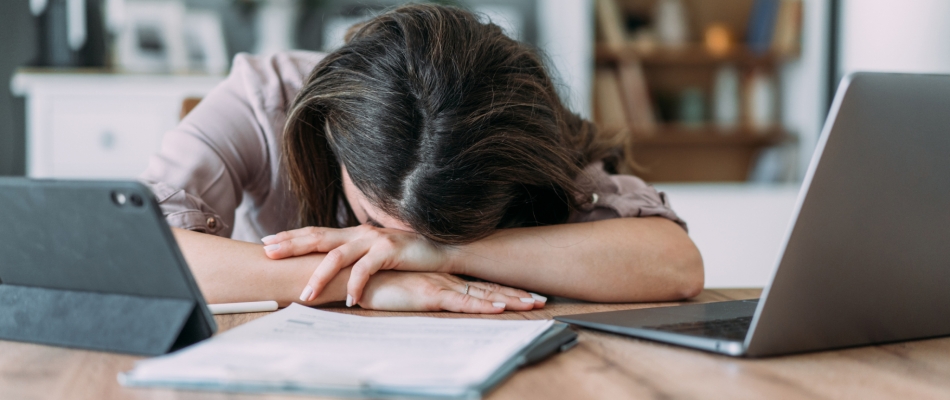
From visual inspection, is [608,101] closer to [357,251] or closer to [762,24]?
[762,24]

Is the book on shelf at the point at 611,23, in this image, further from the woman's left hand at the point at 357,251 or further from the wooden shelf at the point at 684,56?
the woman's left hand at the point at 357,251

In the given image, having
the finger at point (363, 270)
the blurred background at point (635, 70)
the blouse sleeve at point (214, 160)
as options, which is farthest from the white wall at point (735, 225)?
the finger at point (363, 270)

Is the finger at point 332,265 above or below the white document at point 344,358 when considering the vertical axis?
below

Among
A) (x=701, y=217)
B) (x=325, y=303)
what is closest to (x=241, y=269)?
(x=325, y=303)

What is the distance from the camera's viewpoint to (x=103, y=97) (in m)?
2.50

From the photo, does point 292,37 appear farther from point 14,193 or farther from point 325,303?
point 14,193

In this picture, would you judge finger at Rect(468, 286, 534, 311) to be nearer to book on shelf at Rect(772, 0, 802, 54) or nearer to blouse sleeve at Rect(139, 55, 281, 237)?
blouse sleeve at Rect(139, 55, 281, 237)

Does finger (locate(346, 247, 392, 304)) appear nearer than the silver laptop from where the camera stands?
No

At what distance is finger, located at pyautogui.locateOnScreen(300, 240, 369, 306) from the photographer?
830 millimetres

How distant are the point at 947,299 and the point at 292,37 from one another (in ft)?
8.39

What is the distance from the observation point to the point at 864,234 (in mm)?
565

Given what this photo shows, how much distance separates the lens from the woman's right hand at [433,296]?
82cm

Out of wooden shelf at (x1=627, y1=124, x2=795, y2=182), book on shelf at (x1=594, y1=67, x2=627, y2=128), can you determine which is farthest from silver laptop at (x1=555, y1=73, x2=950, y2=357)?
wooden shelf at (x1=627, y1=124, x2=795, y2=182)

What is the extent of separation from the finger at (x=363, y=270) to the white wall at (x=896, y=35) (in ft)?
7.45
